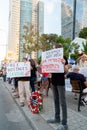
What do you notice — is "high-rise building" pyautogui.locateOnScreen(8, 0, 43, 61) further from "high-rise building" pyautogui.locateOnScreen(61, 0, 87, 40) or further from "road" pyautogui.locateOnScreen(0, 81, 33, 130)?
"road" pyautogui.locateOnScreen(0, 81, 33, 130)

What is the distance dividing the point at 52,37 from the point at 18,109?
160ft

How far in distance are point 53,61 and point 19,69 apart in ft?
16.1

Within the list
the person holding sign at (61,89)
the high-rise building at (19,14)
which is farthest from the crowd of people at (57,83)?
the high-rise building at (19,14)

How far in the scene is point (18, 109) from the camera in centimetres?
1301

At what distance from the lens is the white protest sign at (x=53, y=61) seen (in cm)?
840

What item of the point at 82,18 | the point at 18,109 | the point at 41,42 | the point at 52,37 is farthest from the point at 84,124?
the point at 82,18

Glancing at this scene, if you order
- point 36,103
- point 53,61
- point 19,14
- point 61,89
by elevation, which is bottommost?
point 36,103

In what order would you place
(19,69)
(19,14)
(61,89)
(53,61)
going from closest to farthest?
(61,89) < (53,61) < (19,69) < (19,14)

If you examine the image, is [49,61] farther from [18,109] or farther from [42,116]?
[18,109]

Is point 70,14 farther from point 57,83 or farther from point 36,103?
point 57,83

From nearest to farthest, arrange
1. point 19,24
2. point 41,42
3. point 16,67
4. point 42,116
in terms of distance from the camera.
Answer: point 42,116 → point 16,67 → point 41,42 → point 19,24

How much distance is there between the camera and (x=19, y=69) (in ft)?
44.8

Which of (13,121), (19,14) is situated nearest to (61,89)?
(13,121)

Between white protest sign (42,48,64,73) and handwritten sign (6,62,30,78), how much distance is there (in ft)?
11.9
